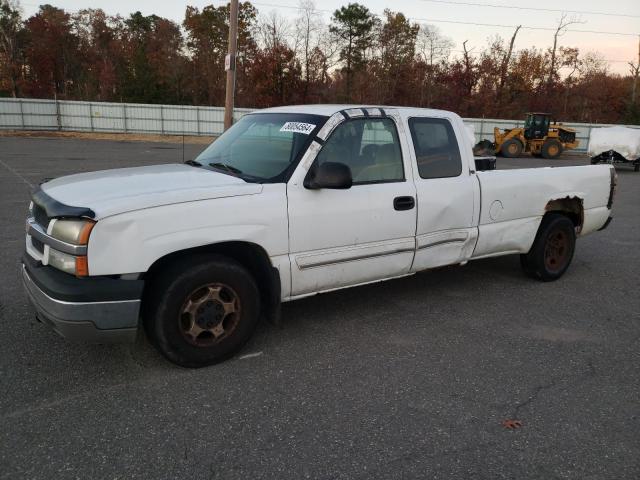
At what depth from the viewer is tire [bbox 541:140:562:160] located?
1008 inches

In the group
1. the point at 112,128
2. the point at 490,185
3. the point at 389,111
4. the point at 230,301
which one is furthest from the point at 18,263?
the point at 112,128

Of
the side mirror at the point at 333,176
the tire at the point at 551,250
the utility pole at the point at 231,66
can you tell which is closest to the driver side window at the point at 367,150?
the side mirror at the point at 333,176

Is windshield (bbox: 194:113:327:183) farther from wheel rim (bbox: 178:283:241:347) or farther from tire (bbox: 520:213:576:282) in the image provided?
tire (bbox: 520:213:576:282)

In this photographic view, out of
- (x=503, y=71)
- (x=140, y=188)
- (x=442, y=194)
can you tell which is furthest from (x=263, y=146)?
(x=503, y=71)

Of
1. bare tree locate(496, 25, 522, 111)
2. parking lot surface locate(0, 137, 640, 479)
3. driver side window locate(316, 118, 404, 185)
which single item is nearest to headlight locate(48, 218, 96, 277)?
parking lot surface locate(0, 137, 640, 479)

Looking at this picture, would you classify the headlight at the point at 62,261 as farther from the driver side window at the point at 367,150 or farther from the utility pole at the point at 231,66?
the utility pole at the point at 231,66

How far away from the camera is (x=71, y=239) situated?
10.1 feet

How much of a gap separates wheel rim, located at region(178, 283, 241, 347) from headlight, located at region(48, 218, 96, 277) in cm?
67

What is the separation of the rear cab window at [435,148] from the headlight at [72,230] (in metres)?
2.64

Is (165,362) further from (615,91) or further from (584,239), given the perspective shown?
(615,91)

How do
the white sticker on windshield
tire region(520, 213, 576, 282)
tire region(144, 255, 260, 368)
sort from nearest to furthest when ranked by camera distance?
tire region(144, 255, 260, 368)
the white sticker on windshield
tire region(520, 213, 576, 282)

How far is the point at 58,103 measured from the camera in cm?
3419

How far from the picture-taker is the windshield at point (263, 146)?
12.8ft

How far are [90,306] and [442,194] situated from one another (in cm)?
291
